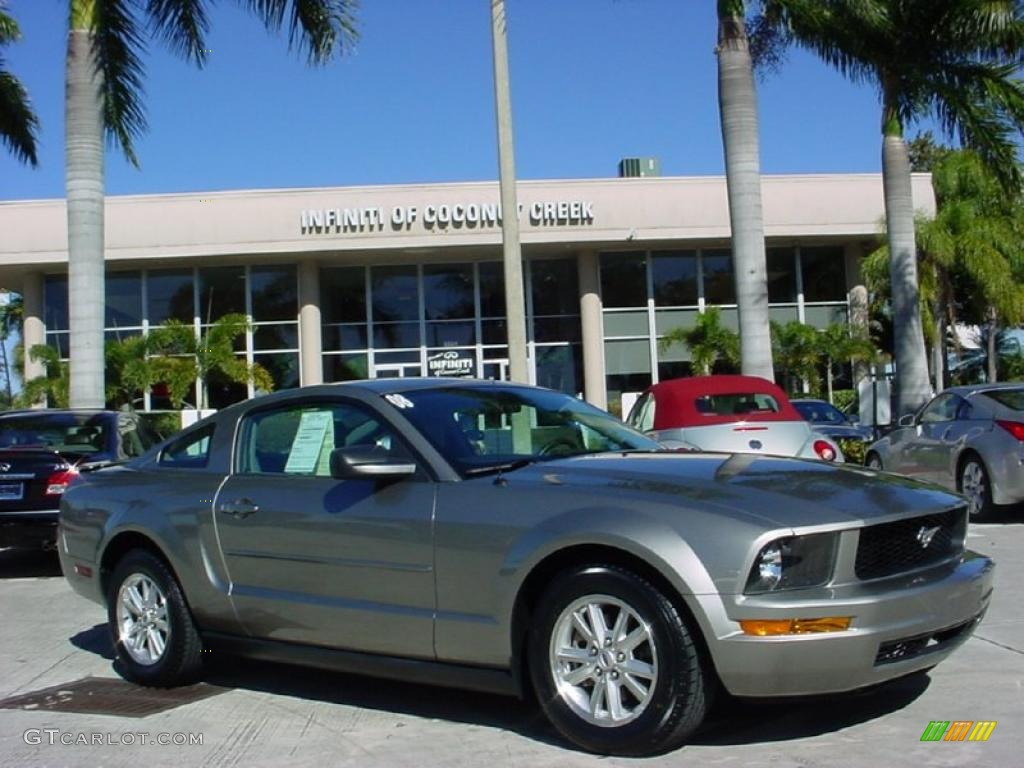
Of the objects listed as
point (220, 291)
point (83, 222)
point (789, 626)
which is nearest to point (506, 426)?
point (789, 626)

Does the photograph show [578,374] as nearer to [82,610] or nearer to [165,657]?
[82,610]

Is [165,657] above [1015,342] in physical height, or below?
below

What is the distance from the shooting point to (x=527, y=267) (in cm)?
2988

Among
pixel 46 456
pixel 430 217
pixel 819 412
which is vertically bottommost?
pixel 46 456

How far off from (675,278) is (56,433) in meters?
20.9

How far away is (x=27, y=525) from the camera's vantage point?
973cm

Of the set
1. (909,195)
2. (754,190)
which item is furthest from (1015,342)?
(754,190)

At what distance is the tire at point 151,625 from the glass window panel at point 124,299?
24.4 m

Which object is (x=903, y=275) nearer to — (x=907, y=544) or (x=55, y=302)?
(x=907, y=544)

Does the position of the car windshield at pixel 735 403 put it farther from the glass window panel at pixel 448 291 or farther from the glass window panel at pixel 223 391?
the glass window panel at pixel 223 391

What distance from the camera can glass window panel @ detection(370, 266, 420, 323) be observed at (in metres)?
29.8

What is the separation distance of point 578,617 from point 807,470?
4.09 feet

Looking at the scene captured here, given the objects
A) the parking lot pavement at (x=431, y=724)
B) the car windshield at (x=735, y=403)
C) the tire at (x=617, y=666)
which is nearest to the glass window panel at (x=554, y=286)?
the car windshield at (x=735, y=403)

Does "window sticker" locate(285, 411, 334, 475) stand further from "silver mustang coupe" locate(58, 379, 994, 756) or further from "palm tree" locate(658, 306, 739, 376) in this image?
"palm tree" locate(658, 306, 739, 376)
